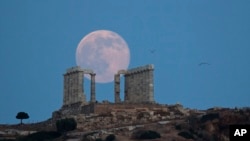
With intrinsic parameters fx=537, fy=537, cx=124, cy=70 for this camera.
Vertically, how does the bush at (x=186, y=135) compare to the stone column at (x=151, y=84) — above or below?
below

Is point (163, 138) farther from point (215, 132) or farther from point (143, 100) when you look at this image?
point (143, 100)

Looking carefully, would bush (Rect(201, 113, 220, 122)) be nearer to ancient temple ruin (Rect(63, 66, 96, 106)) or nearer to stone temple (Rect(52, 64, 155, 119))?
stone temple (Rect(52, 64, 155, 119))

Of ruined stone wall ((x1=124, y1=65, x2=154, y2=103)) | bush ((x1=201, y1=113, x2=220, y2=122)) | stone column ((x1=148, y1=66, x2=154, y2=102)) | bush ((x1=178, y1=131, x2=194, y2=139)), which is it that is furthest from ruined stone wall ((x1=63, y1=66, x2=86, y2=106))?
bush ((x1=178, y1=131, x2=194, y2=139))

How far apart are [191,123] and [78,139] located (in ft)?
47.6

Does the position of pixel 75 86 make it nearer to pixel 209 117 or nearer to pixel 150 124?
pixel 150 124

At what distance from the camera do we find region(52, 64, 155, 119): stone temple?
79.6 meters

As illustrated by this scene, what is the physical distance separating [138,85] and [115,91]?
163 inches

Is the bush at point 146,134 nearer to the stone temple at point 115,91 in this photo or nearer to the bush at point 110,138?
the bush at point 110,138

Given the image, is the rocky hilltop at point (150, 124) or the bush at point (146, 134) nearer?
the bush at point (146, 134)

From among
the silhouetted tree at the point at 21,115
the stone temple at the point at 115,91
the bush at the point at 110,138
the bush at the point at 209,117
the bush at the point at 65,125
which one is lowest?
the bush at the point at 110,138

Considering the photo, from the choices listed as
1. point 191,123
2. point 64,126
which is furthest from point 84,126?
point 191,123

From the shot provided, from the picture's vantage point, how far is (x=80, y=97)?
80.4 m

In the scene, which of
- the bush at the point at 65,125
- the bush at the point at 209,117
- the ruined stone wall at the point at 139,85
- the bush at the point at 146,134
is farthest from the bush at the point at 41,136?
the ruined stone wall at the point at 139,85

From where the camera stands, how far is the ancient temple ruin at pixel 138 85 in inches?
3211
